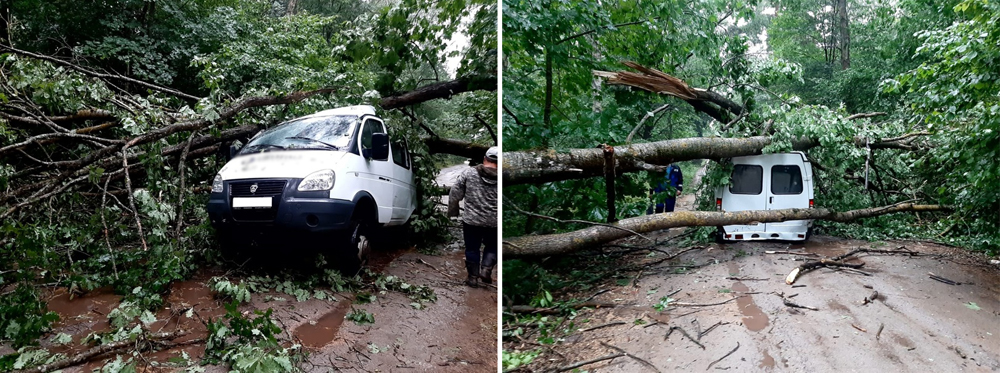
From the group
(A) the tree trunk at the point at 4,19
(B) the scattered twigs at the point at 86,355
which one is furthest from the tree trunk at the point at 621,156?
(A) the tree trunk at the point at 4,19

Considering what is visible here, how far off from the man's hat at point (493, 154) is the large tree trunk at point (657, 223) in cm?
61

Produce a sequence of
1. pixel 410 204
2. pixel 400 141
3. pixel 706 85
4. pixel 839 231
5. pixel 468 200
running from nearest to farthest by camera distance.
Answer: pixel 468 200 → pixel 410 204 → pixel 400 141 → pixel 839 231 → pixel 706 85

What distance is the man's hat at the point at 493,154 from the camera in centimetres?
140

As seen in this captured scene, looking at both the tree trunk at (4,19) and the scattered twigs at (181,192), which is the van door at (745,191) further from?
the tree trunk at (4,19)

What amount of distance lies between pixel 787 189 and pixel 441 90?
3.19 metres

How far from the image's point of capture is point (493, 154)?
1427 millimetres

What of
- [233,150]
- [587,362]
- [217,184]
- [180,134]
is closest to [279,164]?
[217,184]

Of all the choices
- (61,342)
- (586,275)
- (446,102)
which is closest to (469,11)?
(446,102)

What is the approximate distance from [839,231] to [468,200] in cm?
361

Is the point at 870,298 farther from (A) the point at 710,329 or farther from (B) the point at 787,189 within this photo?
(B) the point at 787,189

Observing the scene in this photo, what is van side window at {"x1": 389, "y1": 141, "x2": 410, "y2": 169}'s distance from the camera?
1618 mm

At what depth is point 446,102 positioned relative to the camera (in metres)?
1.52

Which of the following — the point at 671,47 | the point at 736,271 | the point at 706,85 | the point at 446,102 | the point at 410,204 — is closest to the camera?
the point at 446,102

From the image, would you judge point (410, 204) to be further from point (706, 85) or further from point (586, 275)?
point (706, 85)
